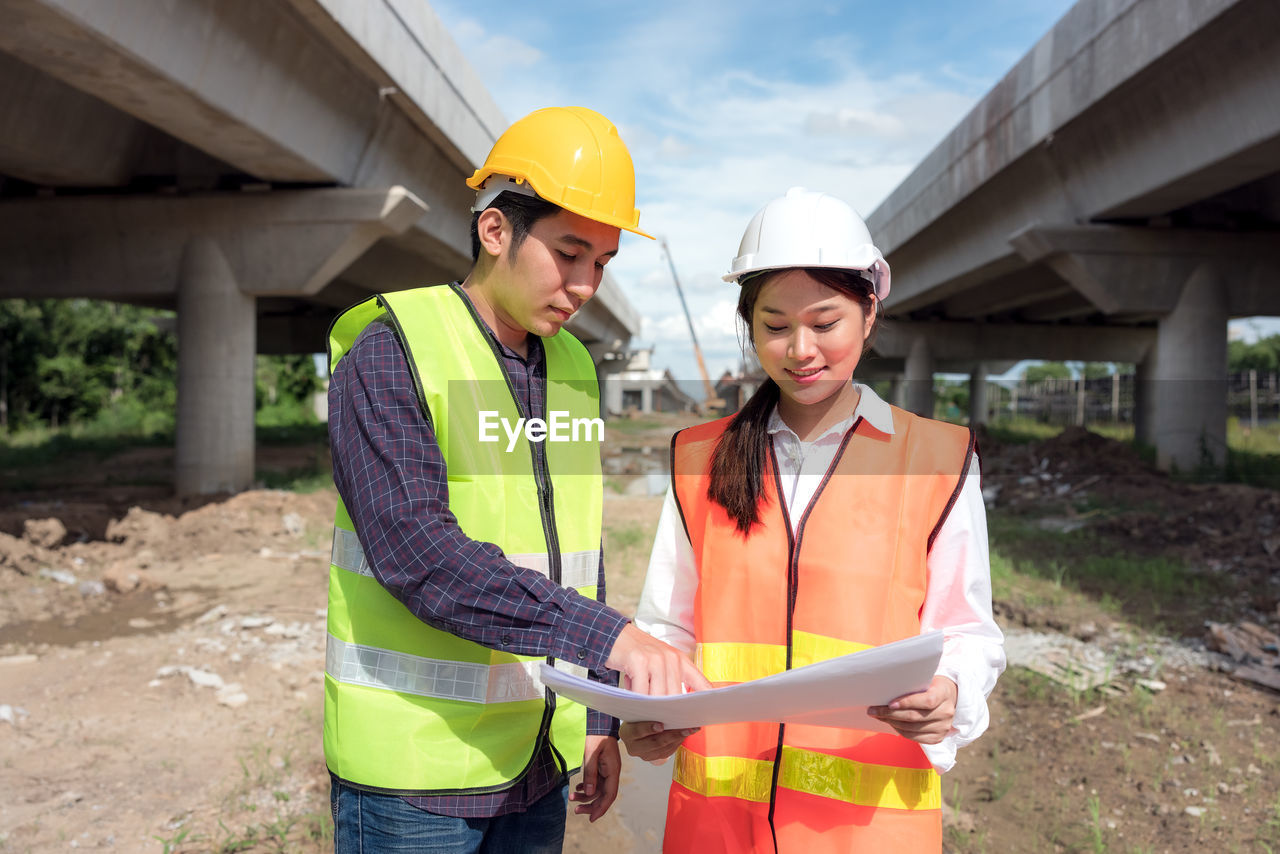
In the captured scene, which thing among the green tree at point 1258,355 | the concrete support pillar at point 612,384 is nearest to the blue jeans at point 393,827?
the concrete support pillar at point 612,384

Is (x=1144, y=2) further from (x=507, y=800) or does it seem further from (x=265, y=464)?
(x=265, y=464)

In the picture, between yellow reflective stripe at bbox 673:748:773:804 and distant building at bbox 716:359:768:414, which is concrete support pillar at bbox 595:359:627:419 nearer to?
distant building at bbox 716:359:768:414

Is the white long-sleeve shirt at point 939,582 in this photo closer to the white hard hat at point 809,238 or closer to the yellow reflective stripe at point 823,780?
the yellow reflective stripe at point 823,780

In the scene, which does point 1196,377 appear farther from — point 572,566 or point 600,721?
point 572,566

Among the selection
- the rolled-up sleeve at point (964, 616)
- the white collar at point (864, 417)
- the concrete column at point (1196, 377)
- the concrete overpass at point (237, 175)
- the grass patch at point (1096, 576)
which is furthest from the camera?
the concrete column at point (1196, 377)

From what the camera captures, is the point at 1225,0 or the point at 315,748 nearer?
the point at 315,748

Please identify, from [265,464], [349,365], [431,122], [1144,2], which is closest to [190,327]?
[431,122]

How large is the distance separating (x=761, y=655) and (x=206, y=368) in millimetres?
10945

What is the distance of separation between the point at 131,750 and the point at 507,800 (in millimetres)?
3624

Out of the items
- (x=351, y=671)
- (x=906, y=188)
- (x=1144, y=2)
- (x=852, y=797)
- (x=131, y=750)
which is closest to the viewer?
(x=852, y=797)

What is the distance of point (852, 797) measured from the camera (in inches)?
62.9

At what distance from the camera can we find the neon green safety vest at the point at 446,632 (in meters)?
1.71

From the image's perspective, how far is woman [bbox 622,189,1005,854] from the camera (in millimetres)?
1598

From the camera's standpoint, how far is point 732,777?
1.67 m
